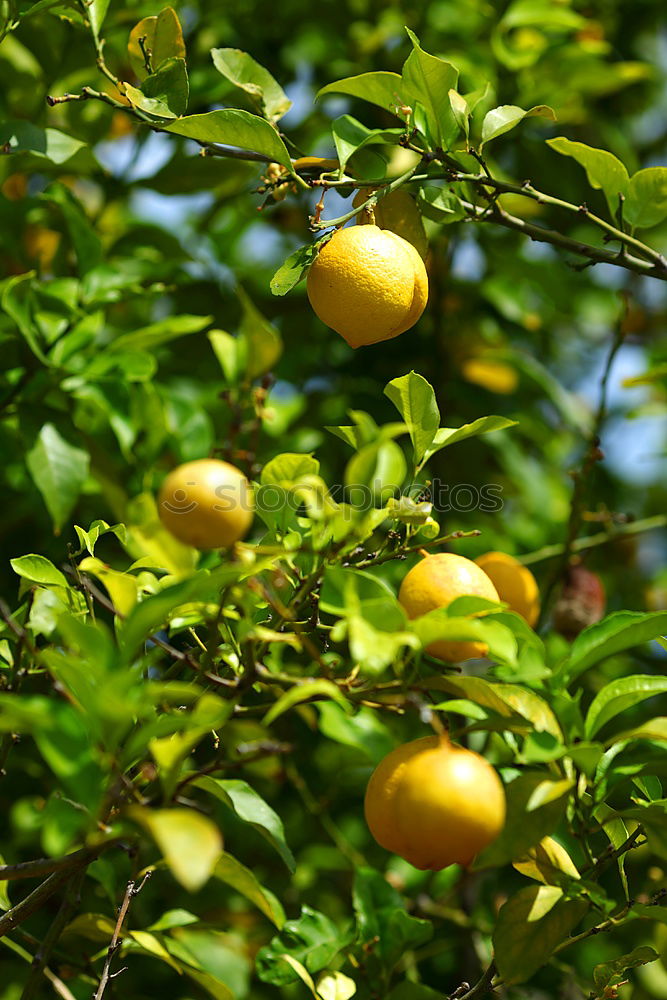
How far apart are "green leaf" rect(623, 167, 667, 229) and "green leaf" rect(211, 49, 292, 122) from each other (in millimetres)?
470

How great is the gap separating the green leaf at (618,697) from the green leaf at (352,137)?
690mm

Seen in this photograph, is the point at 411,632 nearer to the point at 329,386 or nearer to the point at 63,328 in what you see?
the point at 63,328

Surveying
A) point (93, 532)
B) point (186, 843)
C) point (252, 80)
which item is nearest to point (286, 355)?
point (252, 80)

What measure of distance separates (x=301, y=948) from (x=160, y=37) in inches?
49.3

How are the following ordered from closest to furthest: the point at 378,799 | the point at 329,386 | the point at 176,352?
the point at 378,799 → the point at 176,352 → the point at 329,386

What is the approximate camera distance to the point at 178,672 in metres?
1.28

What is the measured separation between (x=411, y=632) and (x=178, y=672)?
500 mm

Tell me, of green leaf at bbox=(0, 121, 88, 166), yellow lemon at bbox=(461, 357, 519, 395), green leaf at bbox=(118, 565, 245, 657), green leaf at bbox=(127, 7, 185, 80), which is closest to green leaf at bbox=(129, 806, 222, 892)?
green leaf at bbox=(118, 565, 245, 657)

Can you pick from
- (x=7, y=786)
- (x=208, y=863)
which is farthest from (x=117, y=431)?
(x=208, y=863)

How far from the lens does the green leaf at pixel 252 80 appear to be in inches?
50.1

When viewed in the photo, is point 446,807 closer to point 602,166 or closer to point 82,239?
point 602,166

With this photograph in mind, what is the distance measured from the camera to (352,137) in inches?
48.9

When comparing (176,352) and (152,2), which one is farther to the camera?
(176,352)

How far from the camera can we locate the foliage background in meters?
1.74
